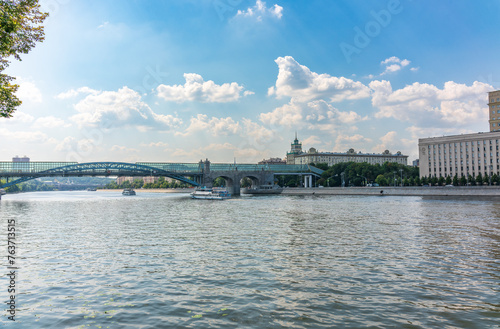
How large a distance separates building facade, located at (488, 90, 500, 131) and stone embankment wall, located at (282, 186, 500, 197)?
73005mm

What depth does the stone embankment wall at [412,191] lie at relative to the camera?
66000mm

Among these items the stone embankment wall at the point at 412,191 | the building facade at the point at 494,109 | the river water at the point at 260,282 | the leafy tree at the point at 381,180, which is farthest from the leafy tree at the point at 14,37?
the building facade at the point at 494,109

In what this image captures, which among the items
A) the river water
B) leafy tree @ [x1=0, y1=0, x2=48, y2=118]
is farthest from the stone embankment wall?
leafy tree @ [x1=0, y1=0, x2=48, y2=118]

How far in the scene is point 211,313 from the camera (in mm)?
9875

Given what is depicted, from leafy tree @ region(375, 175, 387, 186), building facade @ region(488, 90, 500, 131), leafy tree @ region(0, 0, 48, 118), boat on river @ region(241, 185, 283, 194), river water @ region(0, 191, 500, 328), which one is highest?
building facade @ region(488, 90, 500, 131)

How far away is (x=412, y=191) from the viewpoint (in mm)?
81750

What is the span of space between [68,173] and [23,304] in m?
96.1

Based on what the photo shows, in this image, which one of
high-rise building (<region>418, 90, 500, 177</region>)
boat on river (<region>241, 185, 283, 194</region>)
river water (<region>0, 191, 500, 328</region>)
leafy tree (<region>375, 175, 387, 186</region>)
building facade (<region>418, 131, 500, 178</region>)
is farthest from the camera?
boat on river (<region>241, 185, 283, 194</region>)

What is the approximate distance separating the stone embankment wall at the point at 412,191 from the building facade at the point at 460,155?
41840 millimetres

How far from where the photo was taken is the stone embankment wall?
66000mm

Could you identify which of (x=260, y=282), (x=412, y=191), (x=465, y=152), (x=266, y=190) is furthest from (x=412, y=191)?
(x=260, y=282)

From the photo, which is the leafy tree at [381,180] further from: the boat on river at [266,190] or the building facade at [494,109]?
the building facade at [494,109]

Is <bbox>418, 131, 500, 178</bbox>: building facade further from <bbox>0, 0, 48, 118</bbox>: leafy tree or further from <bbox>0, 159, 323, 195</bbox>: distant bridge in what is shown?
<bbox>0, 0, 48, 118</bbox>: leafy tree

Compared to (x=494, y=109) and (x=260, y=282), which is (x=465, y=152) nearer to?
(x=494, y=109)
